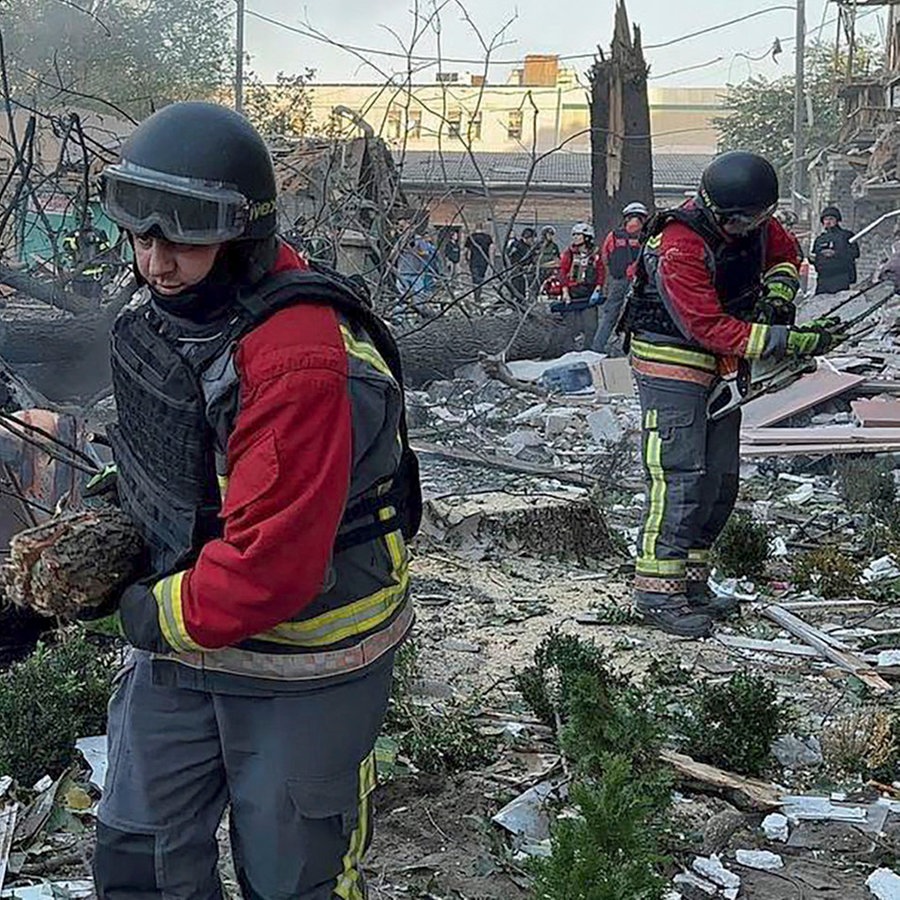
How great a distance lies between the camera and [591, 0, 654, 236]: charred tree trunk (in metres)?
17.8

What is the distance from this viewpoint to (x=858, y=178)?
85.5 feet

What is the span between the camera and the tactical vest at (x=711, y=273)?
229 inches

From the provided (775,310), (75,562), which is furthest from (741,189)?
(75,562)

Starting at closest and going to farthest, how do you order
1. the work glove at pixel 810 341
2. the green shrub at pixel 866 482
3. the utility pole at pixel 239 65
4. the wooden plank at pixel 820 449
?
the work glove at pixel 810 341 < the green shrub at pixel 866 482 < the wooden plank at pixel 820 449 < the utility pole at pixel 239 65

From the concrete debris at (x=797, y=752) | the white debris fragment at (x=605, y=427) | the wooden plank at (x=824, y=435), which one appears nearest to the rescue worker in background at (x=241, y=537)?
the concrete debris at (x=797, y=752)

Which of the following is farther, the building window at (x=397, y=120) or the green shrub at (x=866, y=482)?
the building window at (x=397, y=120)

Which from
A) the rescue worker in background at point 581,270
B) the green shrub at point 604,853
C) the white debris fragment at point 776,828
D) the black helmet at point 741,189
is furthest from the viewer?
the rescue worker in background at point 581,270

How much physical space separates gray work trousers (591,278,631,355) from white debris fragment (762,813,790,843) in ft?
36.0

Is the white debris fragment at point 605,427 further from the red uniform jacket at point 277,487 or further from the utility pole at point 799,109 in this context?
the utility pole at point 799,109

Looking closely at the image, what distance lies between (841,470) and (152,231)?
7571mm

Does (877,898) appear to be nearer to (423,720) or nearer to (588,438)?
(423,720)

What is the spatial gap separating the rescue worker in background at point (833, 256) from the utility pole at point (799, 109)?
1680 centimetres

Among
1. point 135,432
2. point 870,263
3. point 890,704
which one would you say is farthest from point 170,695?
point 870,263

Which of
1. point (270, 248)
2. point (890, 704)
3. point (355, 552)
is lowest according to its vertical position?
point (890, 704)
